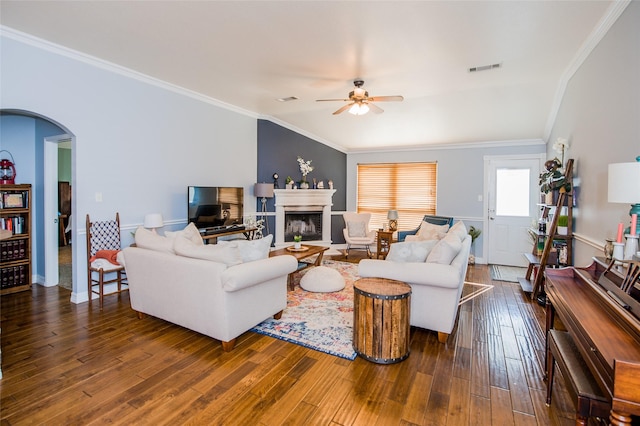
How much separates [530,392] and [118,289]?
4.40 m

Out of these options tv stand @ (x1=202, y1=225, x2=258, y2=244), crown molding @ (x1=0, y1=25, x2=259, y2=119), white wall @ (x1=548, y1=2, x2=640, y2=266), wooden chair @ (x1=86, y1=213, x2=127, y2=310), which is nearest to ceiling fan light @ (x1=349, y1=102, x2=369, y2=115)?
white wall @ (x1=548, y1=2, x2=640, y2=266)

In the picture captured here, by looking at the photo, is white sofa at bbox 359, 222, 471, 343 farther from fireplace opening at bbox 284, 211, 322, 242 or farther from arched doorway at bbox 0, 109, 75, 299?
arched doorway at bbox 0, 109, 75, 299

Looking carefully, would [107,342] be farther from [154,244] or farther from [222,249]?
[222,249]

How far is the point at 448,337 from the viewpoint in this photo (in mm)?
2990

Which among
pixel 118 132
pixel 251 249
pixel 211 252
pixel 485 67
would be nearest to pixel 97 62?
pixel 118 132

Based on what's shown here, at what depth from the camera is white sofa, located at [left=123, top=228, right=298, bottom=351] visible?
2.59 meters

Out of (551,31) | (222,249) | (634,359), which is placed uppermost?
(551,31)

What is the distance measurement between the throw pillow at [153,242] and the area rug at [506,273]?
16.2 feet

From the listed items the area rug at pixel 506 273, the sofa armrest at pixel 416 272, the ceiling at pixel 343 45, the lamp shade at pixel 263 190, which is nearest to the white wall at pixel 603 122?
the ceiling at pixel 343 45

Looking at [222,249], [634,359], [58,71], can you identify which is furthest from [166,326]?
[634,359]

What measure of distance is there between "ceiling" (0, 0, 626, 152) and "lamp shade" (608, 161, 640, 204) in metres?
1.51

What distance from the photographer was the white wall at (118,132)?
10.7 feet

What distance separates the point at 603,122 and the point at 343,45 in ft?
8.28

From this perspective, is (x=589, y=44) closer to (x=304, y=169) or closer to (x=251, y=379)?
(x=251, y=379)
